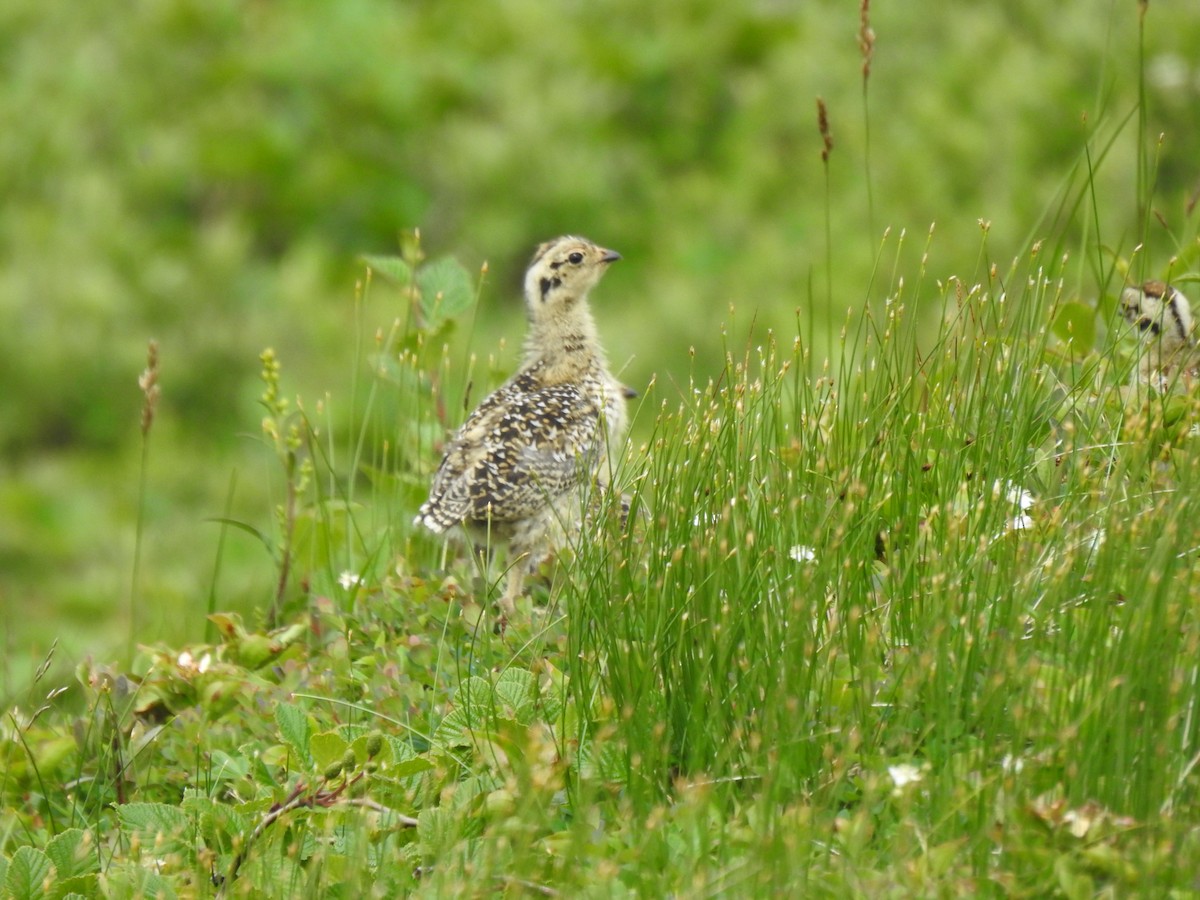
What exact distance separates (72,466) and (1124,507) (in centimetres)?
1118

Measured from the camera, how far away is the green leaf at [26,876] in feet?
14.6

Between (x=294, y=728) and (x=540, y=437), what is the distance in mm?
2141

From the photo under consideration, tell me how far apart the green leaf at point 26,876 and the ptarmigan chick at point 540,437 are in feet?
5.53

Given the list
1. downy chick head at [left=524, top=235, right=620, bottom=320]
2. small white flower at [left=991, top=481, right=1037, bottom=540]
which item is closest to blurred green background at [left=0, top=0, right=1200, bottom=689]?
downy chick head at [left=524, top=235, right=620, bottom=320]

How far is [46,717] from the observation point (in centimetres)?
632

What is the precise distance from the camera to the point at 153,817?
4.64m

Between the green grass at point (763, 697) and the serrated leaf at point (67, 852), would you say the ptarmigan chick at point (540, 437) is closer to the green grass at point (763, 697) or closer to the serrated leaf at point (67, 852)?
the green grass at point (763, 697)

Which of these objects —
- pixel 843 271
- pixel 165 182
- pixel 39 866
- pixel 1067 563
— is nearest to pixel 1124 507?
pixel 1067 563

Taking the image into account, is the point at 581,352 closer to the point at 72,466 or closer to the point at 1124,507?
the point at 1124,507

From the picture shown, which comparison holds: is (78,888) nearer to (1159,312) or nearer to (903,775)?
(903,775)

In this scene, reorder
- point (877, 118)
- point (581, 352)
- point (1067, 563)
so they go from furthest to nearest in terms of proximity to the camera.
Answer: point (877, 118), point (581, 352), point (1067, 563)

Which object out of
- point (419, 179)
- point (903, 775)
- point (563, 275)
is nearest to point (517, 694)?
point (903, 775)

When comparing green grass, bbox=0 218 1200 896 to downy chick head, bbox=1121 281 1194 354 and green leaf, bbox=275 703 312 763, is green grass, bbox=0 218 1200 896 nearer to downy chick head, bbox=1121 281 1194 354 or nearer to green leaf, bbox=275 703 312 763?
green leaf, bbox=275 703 312 763

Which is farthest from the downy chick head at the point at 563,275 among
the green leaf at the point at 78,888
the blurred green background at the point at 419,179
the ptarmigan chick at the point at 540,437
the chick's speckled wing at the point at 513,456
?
the blurred green background at the point at 419,179
